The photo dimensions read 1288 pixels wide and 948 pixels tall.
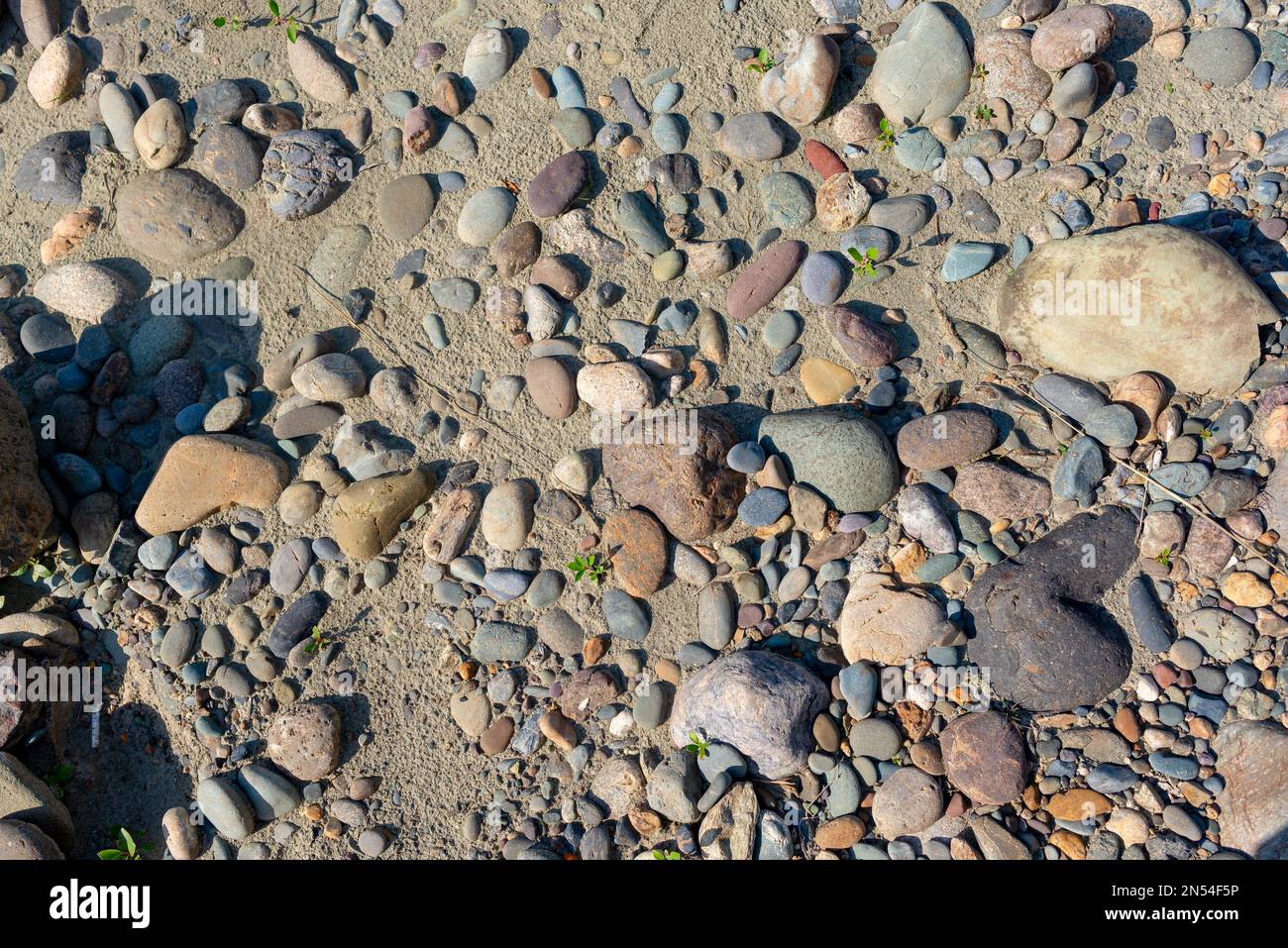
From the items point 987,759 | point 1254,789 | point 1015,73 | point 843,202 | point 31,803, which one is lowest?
point 31,803

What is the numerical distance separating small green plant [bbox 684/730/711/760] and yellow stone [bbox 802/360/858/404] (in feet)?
4.50

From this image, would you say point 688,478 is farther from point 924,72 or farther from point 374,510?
point 924,72

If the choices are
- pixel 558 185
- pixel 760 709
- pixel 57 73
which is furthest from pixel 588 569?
pixel 57 73

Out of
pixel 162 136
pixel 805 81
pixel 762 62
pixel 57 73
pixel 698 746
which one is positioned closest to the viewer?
pixel 698 746

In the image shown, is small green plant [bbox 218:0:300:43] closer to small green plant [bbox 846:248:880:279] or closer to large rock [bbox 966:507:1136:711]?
small green plant [bbox 846:248:880:279]

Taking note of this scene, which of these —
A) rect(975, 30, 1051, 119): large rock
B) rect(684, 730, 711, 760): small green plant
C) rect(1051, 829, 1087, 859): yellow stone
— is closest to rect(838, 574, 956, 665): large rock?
rect(684, 730, 711, 760): small green plant

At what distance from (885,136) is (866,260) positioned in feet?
1.92

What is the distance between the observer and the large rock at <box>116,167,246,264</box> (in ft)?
12.7

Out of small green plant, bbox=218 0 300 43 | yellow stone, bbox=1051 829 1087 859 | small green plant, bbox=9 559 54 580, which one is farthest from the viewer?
small green plant, bbox=218 0 300 43

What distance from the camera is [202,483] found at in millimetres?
3465

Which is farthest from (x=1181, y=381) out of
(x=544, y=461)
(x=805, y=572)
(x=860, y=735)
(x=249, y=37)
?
(x=249, y=37)

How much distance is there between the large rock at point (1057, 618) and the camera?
295cm

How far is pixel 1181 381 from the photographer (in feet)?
10.6
